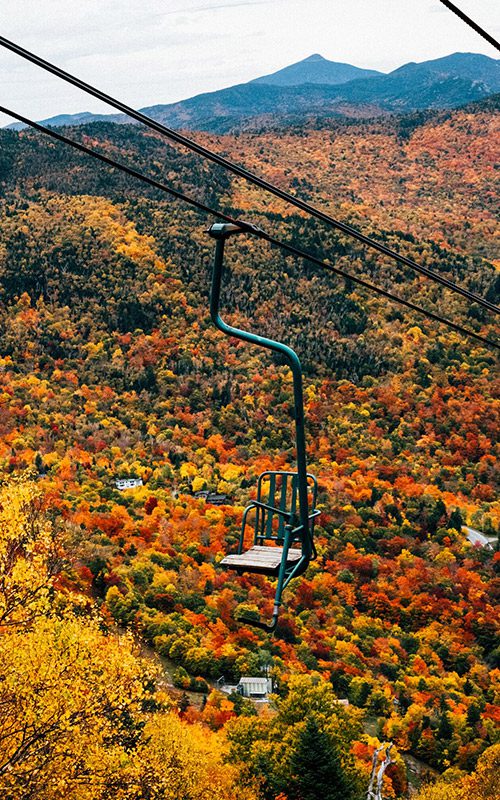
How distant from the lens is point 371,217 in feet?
359

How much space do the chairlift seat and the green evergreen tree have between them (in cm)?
2557

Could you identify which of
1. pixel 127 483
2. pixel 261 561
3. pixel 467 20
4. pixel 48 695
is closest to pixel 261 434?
pixel 127 483

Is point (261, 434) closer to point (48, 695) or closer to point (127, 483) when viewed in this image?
point (127, 483)

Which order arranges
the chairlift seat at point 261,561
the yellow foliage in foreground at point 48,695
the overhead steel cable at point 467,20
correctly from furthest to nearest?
1. the yellow foliage in foreground at point 48,695
2. the chairlift seat at point 261,561
3. the overhead steel cable at point 467,20

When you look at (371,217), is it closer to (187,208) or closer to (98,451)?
(187,208)

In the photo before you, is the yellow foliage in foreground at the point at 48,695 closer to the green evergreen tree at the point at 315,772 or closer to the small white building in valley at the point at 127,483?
the green evergreen tree at the point at 315,772

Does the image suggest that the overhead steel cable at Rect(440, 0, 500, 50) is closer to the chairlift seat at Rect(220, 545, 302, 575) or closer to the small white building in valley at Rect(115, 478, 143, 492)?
the chairlift seat at Rect(220, 545, 302, 575)

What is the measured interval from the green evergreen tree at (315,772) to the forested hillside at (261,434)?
182mm

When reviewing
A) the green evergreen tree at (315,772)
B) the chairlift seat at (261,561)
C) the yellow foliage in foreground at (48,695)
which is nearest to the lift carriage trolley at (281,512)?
the chairlift seat at (261,561)

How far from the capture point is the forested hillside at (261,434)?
4675 centimetres

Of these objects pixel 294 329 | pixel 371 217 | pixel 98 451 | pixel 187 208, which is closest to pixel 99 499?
pixel 98 451

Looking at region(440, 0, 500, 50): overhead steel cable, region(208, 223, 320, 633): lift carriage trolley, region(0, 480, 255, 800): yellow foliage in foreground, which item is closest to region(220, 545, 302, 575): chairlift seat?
region(208, 223, 320, 633): lift carriage trolley

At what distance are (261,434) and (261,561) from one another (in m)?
63.9

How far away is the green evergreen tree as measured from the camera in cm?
3172
